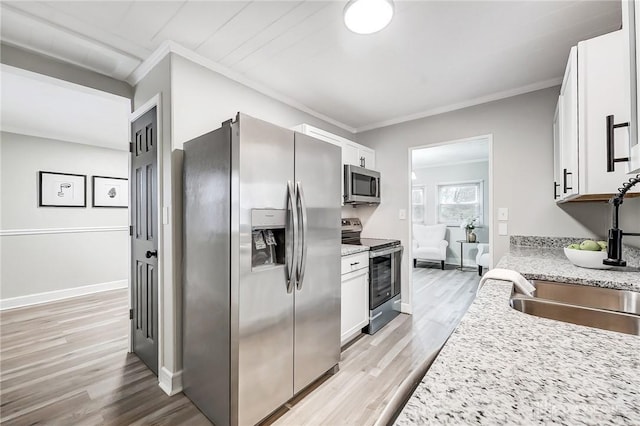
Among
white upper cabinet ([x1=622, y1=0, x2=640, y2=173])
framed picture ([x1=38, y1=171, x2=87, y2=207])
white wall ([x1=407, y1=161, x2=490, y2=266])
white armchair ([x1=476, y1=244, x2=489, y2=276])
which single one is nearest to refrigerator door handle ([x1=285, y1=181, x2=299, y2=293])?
white upper cabinet ([x1=622, y1=0, x2=640, y2=173])

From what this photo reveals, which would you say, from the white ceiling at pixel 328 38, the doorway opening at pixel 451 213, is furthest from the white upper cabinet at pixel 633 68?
the doorway opening at pixel 451 213

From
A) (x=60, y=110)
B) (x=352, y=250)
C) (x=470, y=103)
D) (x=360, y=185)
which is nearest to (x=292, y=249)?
(x=352, y=250)

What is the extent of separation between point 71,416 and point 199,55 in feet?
8.53

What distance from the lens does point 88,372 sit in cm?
222

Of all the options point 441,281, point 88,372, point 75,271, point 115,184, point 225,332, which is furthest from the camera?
point 441,281

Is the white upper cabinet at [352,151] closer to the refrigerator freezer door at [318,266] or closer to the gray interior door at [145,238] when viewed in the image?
the refrigerator freezer door at [318,266]

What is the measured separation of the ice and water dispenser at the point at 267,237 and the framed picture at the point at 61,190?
13.7 feet

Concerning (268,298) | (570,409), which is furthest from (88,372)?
(570,409)

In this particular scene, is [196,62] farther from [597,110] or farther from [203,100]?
[597,110]

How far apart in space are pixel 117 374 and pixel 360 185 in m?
2.84

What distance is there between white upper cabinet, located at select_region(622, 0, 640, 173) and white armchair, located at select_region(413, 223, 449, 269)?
5.69 m

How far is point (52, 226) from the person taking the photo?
4.03 m

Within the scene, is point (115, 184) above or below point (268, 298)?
above

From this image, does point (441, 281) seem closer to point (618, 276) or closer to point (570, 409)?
point (618, 276)
